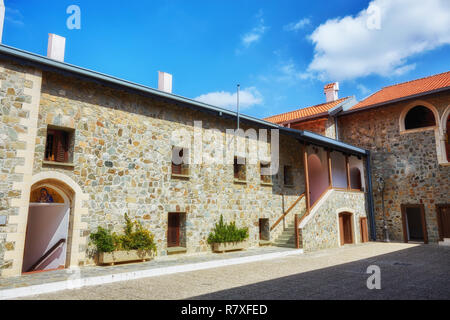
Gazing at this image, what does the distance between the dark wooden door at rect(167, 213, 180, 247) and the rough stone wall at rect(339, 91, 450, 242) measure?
1181 cm

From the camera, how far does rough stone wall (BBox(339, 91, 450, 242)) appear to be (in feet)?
50.8

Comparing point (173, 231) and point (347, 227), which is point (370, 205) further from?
point (173, 231)

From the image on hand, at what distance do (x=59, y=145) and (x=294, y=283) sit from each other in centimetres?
699

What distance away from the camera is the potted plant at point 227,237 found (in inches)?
459

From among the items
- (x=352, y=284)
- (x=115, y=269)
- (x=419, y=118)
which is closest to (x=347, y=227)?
(x=419, y=118)

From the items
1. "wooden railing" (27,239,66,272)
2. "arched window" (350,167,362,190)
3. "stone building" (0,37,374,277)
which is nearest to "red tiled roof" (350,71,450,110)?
"arched window" (350,167,362,190)

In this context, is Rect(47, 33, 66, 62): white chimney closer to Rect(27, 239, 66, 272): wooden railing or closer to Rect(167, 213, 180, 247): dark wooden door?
Rect(27, 239, 66, 272): wooden railing

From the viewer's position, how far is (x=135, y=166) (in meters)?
9.88

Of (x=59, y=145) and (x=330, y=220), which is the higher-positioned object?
(x=59, y=145)

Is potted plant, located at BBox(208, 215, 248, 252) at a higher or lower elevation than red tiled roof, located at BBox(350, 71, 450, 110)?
lower

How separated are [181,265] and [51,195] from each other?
4.01 meters

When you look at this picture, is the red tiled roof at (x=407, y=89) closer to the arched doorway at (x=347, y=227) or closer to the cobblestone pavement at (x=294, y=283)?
the arched doorway at (x=347, y=227)

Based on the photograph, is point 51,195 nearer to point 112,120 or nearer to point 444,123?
point 112,120

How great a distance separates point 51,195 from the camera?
866cm
